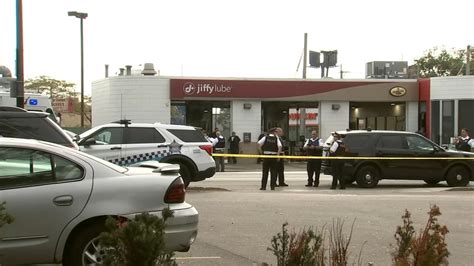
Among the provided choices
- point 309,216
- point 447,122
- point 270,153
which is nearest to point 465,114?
point 447,122

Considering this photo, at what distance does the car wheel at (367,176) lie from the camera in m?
16.0

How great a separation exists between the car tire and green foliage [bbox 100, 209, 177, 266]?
7.24 feet

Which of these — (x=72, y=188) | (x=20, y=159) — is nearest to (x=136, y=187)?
(x=72, y=188)

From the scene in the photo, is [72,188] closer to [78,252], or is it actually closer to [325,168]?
[78,252]

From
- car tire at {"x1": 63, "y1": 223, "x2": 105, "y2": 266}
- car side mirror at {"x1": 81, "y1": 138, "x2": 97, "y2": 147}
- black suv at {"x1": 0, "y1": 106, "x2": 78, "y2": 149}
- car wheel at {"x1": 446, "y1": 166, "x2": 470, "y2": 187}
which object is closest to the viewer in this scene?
car tire at {"x1": 63, "y1": 223, "x2": 105, "y2": 266}

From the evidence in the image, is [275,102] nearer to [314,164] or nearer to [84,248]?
[314,164]

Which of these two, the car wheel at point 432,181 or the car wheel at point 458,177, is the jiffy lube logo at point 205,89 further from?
the car wheel at point 458,177

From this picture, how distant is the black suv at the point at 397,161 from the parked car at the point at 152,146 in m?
4.36

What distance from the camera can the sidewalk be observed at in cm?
2391

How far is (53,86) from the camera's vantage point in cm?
5934

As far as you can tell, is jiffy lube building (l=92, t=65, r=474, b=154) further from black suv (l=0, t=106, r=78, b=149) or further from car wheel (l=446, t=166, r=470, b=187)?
black suv (l=0, t=106, r=78, b=149)

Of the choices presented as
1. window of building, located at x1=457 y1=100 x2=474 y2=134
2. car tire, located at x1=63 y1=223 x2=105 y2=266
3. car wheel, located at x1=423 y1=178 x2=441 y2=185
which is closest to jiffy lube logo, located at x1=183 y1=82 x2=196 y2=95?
window of building, located at x1=457 y1=100 x2=474 y2=134

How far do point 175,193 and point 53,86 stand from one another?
56.8m

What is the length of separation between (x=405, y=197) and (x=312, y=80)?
15.2 metres
